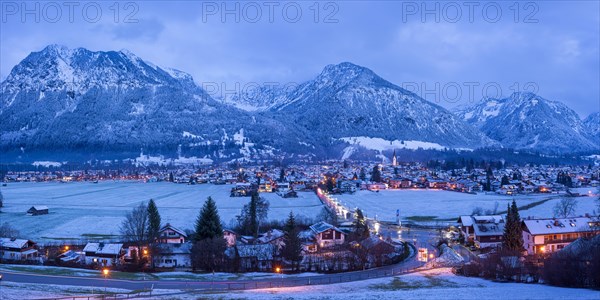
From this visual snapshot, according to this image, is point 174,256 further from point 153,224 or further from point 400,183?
point 400,183

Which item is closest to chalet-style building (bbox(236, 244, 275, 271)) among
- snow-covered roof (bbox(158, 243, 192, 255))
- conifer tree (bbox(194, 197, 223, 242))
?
conifer tree (bbox(194, 197, 223, 242))

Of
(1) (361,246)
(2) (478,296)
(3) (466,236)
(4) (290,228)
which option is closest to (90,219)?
(4) (290,228)

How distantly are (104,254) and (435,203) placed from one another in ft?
186

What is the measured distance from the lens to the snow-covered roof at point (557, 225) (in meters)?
44.4

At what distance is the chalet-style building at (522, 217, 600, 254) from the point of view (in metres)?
44.1

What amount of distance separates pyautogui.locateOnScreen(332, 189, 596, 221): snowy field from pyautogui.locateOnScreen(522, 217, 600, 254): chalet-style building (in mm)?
18211

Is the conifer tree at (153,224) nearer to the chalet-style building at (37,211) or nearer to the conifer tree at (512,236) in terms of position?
the conifer tree at (512,236)

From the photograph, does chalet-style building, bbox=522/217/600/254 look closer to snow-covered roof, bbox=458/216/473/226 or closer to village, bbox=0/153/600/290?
village, bbox=0/153/600/290

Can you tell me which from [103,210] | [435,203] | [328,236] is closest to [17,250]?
[328,236]

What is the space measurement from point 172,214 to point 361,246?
116 ft

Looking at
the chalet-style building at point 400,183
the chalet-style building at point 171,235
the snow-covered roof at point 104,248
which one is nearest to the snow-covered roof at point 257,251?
the chalet-style building at point 171,235

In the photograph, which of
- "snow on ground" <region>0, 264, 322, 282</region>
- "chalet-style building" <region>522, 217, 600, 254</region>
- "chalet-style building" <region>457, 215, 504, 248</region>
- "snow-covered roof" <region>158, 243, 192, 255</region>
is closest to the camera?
"snow on ground" <region>0, 264, 322, 282</region>

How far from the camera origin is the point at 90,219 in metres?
65.8

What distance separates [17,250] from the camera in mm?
42594
